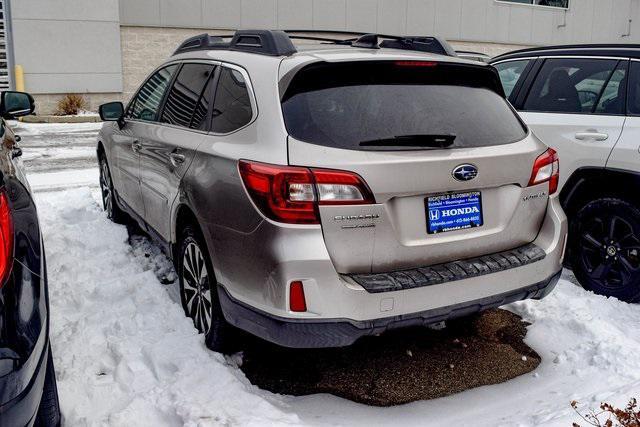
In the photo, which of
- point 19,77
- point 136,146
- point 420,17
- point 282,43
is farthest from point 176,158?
point 420,17

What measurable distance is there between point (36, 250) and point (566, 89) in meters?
4.13

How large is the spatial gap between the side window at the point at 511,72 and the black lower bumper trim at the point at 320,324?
9.57 feet

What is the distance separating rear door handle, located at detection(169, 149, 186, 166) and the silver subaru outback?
2 centimetres

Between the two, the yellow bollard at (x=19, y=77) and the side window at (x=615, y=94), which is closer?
the side window at (x=615, y=94)

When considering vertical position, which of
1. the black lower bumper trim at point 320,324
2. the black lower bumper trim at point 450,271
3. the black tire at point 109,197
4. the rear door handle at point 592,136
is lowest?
the black tire at point 109,197

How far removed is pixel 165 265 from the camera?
5.12m

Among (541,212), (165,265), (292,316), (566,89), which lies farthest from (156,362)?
(566,89)

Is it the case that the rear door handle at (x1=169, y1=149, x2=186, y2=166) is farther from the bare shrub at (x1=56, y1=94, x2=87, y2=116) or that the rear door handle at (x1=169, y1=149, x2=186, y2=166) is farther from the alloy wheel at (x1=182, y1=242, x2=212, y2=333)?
the bare shrub at (x1=56, y1=94, x2=87, y2=116)

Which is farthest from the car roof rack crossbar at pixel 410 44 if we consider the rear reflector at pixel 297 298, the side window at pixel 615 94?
the rear reflector at pixel 297 298

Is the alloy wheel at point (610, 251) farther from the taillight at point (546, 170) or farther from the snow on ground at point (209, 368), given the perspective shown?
the taillight at point (546, 170)

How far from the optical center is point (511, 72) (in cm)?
561

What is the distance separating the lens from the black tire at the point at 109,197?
237 inches

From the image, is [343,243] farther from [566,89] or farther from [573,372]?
[566,89]

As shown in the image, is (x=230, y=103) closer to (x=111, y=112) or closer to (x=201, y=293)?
(x=201, y=293)
